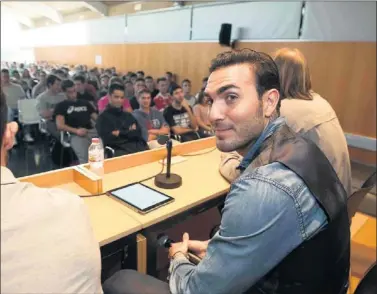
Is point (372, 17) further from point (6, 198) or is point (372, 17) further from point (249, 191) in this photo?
point (6, 198)

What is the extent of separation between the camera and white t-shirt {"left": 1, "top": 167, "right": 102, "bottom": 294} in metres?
0.61

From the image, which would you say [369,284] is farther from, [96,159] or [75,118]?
[75,118]

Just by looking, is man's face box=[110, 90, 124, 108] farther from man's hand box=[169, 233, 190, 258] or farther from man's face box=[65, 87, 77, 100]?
man's hand box=[169, 233, 190, 258]

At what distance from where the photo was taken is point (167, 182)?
1.70 meters

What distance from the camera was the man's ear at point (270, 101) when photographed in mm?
1088

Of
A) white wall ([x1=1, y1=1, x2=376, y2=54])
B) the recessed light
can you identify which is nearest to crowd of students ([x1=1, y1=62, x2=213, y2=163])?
the recessed light

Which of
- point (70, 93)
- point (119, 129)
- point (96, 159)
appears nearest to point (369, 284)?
point (96, 159)

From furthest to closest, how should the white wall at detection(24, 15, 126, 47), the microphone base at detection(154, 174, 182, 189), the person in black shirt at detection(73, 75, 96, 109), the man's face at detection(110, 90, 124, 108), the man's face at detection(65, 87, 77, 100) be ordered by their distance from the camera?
the white wall at detection(24, 15, 126, 47) → the person in black shirt at detection(73, 75, 96, 109) → the man's face at detection(65, 87, 77, 100) → the man's face at detection(110, 90, 124, 108) → the microphone base at detection(154, 174, 182, 189)

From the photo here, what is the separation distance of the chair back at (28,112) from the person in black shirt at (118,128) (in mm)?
1768

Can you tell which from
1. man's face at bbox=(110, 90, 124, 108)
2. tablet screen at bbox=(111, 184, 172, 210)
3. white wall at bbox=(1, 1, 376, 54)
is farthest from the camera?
white wall at bbox=(1, 1, 376, 54)

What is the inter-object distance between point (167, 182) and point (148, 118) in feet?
6.18

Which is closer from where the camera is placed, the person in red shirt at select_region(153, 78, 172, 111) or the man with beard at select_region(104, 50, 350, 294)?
the man with beard at select_region(104, 50, 350, 294)

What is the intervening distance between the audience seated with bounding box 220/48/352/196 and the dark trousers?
2.59 feet

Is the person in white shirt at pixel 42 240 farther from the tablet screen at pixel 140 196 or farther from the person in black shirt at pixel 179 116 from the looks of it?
the person in black shirt at pixel 179 116
